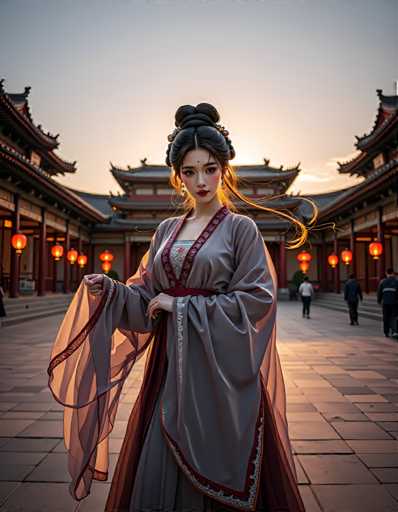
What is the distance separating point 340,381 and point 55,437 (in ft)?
10.8

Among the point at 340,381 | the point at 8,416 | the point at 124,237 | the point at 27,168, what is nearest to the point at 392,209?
the point at 340,381

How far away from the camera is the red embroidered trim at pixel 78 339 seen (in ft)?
5.66

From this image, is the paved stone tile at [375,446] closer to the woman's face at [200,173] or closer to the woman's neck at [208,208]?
the woman's neck at [208,208]

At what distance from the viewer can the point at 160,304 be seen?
1714mm

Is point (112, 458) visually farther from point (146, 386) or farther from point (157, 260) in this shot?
point (157, 260)

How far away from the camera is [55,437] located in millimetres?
3094

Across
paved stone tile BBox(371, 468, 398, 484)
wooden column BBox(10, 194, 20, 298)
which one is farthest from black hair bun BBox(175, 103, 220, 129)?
wooden column BBox(10, 194, 20, 298)

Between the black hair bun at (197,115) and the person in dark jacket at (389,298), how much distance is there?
778 centimetres

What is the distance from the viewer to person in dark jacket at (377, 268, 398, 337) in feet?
27.9

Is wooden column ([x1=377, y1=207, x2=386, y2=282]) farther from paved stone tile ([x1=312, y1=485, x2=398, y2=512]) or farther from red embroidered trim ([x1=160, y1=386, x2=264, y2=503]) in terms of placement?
red embroidered trim ([x1=160, y1=386, x2=264, y2=503])

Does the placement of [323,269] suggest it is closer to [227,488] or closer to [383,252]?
[383,252]

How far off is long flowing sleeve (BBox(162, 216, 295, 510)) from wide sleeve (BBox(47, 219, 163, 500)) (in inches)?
11.4

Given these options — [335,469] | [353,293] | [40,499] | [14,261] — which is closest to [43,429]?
[40,499]

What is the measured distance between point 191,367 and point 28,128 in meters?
15.9
